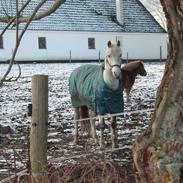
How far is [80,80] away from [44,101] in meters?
5.24

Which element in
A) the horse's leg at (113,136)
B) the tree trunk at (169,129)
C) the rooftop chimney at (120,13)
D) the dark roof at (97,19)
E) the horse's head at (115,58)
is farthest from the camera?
the rooftop chimney at (120,13)

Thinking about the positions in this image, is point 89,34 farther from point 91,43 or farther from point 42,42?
point 42,42

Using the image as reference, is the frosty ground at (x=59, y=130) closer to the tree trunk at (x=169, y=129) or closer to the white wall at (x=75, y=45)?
the tree trunk at (x=169, y=129)

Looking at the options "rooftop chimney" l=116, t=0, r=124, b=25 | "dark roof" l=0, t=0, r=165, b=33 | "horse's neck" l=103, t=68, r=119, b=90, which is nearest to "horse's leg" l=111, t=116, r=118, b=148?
"horse's neck" l=103, t=68, r=119, b=90

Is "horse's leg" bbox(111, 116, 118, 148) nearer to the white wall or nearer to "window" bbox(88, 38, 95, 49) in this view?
the white wall

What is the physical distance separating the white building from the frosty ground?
86.1ft

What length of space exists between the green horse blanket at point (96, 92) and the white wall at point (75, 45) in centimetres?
3714

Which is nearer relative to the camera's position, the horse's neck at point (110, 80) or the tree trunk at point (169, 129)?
the tree trunk at point (169, 129)

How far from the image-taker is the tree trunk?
2.52 meters

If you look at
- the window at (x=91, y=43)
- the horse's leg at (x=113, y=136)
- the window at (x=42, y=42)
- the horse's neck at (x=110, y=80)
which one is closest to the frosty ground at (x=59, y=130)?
the horse's leg at (x=113, y=136)

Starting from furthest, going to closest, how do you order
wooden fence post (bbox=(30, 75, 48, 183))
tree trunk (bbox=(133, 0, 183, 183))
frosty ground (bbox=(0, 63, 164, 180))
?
frosty ground (bbox=(0, 63, 164, 180)), wooden fence post (bbox=(30, 75, 48, 183)), tree trunk (bbox=(133, 0, 183, 183))

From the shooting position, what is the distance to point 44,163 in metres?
4.29

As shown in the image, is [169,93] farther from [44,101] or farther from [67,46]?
[67,46]

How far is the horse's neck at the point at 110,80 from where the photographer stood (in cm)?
890
